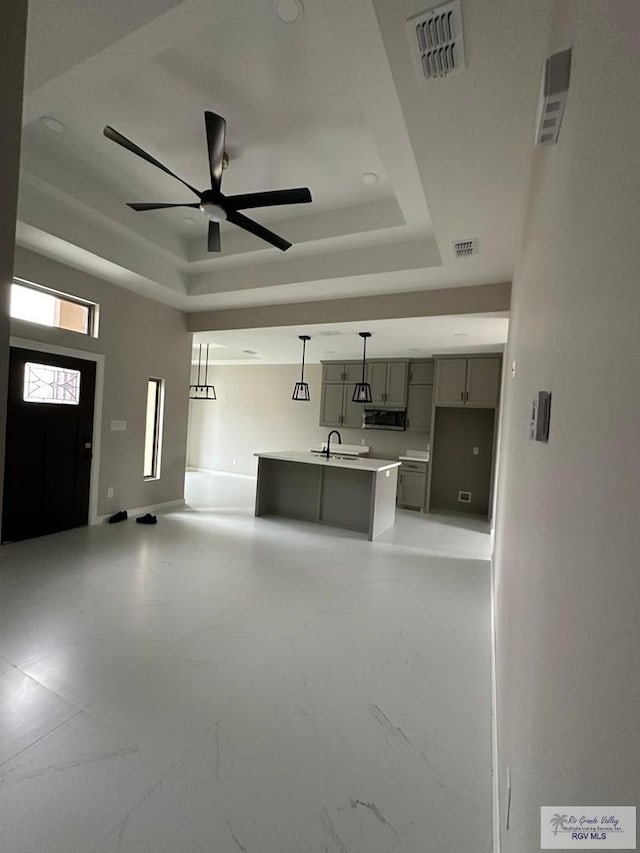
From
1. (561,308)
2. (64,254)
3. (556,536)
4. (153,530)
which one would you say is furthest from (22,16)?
(153,530)

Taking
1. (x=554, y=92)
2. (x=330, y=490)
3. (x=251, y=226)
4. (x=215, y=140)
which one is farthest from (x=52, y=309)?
(x=554, y=92)

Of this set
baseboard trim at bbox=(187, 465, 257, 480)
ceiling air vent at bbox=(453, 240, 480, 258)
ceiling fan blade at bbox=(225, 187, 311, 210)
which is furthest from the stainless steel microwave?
ceiling fan blade at bbox=(225, 187, 311, 210)

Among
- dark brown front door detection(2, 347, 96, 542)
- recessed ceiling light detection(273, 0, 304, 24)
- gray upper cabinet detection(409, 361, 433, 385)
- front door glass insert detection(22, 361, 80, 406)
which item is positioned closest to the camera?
recessed ceiling light detection(273, 0, 304, 24)

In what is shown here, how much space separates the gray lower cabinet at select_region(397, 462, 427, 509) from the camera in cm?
664

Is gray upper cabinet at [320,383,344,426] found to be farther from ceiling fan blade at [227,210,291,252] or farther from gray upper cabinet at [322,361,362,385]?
ceiling fan blade at [227,210,291,252]

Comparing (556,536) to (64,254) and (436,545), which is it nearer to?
(436,545)

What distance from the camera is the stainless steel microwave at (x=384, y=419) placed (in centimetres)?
732

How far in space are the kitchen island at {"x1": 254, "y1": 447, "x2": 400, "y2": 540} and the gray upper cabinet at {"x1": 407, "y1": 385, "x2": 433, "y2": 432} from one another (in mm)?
2040

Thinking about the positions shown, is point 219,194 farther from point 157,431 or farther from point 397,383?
point 397,383

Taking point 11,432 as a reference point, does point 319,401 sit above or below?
above

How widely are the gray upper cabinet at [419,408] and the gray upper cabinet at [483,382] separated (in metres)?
0.87

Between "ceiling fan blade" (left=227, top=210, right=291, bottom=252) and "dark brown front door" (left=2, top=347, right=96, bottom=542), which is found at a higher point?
"ceiling fan blade" (left=227, top=210, right=291, bottom=252)

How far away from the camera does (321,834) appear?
136cm

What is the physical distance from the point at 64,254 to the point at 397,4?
12.3 ft
